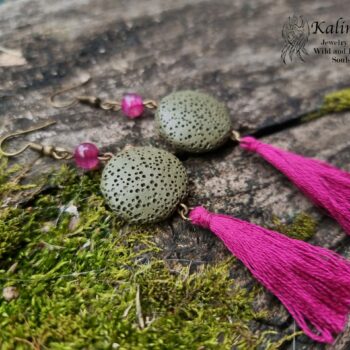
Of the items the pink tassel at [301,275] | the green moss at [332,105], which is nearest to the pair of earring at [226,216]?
the pink tassel at [301,275]

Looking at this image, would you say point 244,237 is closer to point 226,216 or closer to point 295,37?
point 226,216

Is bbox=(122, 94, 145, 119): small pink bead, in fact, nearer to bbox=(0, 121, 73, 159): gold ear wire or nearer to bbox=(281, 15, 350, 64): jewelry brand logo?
bbox=(0, 121, 73, 159): gold ear wire

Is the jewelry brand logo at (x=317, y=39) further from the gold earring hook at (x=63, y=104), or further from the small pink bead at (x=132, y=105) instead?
the gold earring hook at (x=63, y=104)

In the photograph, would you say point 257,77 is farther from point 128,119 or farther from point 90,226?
point 90,226

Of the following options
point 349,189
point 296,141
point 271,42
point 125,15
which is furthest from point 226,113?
point 125,15

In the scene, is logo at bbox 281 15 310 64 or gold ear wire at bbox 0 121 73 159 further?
logo at bbox 281 15 310 64

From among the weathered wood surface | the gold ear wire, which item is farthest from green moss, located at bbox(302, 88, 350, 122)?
the gold ear wire
